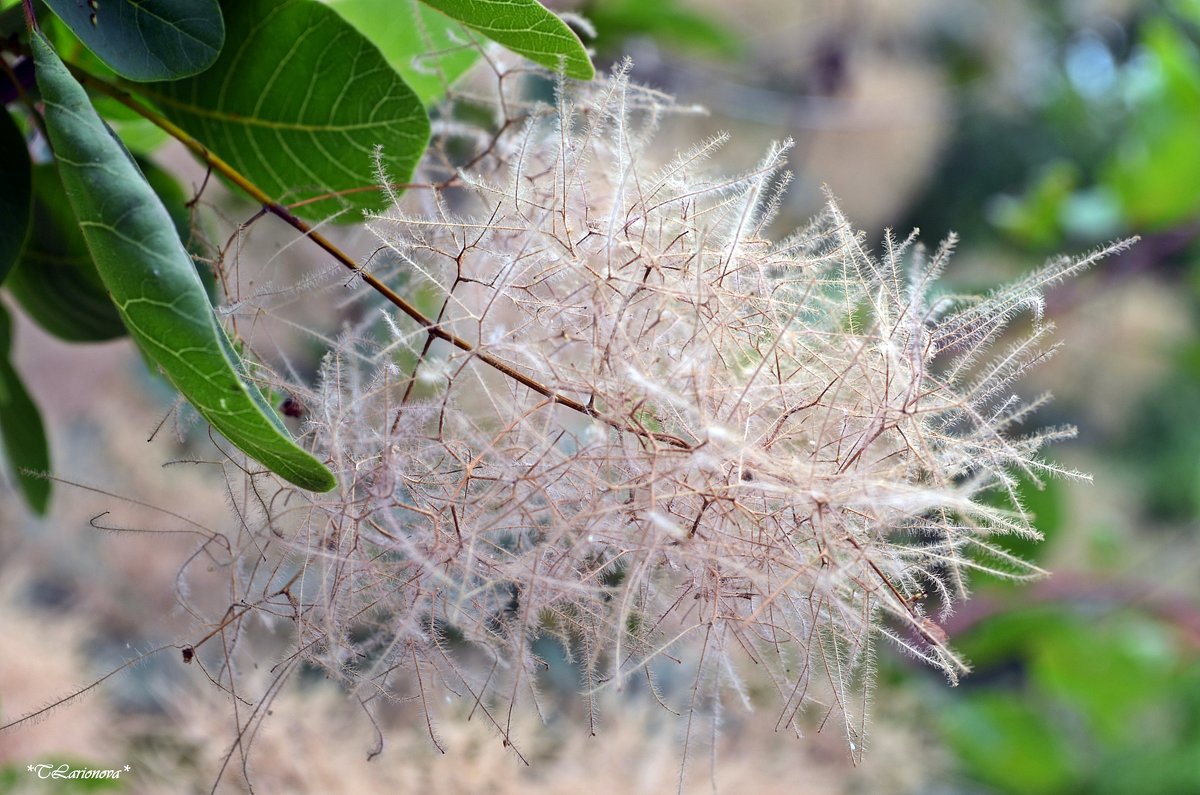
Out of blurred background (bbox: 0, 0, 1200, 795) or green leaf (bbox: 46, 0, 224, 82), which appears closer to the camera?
green leaf (bbox: 46, 0, 224, 82)

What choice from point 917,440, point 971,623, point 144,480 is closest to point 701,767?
point 971,623

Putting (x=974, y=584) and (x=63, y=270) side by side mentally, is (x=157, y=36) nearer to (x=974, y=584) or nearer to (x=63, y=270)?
(x=63, y=270)

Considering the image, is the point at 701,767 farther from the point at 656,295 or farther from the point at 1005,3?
the point at 1005,3

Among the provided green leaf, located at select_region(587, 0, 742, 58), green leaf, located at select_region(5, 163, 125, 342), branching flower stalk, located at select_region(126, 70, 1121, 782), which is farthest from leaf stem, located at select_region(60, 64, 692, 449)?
green leaf, located at select_region(587, 0, 742, 58)

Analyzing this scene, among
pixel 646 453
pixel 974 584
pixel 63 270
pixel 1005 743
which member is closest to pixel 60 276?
pixel 63 270

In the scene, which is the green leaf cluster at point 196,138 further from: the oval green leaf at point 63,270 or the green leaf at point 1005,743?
the green leaf at point 1005,743

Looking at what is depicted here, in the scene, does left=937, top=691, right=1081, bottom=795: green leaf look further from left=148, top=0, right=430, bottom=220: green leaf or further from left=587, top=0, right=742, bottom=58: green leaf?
left=148, top=0, right=430, bottom=220: green leaf
